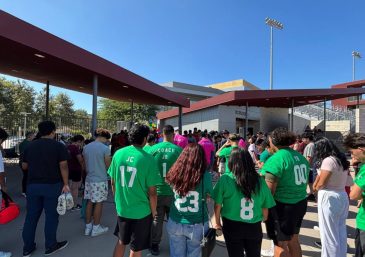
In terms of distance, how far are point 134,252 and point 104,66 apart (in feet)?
23.6

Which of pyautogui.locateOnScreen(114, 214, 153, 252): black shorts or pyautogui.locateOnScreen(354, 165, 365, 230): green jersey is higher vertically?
pyautogui.locateOnScreen(354, 165, 365, 230): green jersey

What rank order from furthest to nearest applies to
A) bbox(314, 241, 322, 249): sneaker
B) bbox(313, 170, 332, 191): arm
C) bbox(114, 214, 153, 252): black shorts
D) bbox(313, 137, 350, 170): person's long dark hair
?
bbox(314, 241, 322, 249): sneaker, bbox(313, 137, 350, 170): person's long dark hair, bbox(313, 170, 332, 191): arm, bbox(114, 214, 153, 252): black shorts

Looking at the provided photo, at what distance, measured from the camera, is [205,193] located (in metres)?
2.79

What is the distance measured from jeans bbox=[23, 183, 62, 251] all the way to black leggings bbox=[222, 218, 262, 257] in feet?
8.62

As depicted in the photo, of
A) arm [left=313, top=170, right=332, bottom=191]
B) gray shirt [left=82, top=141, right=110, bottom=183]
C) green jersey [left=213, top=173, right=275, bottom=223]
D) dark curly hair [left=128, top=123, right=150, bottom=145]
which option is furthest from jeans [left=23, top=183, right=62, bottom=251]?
arm [left=313, top=170, right=332, bottom=191]

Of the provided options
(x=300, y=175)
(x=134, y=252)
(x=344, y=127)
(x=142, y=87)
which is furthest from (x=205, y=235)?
(x=344, y=127)

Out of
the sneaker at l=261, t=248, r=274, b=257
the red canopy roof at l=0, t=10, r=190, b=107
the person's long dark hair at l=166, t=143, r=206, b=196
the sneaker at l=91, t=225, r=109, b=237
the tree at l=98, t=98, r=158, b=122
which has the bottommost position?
the sneaker at l=261, t=248, r=274, b=257

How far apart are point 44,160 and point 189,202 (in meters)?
2.33

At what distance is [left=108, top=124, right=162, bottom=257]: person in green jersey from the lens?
3.00 m

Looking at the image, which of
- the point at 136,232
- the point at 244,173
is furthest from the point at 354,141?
the point at 136,232

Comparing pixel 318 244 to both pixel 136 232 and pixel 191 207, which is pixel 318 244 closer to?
pixel 191 207

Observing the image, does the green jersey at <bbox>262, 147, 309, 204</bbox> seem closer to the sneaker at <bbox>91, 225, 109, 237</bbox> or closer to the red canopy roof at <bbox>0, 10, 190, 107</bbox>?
the sneaker at <bbox>91, 225, 109, 237</bbox>

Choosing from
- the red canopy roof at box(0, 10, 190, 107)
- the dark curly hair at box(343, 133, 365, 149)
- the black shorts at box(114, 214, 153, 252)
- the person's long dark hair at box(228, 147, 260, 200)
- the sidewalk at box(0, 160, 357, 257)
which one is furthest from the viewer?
the red canopy roof at box(0, 10, 190, 107)

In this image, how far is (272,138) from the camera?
3.46m
